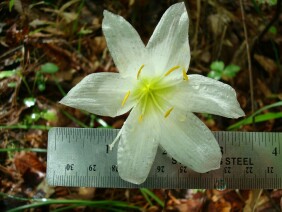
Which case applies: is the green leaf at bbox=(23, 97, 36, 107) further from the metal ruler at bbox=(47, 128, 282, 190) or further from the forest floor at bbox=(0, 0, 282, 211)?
the metal ruler at bbox=(47, 128, 282, 190)

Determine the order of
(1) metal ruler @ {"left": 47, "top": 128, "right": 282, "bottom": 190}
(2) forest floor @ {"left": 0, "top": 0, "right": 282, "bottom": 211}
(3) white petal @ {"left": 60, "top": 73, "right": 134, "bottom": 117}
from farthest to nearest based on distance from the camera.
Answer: (2) forest floor @ {"left": 0, "top": 0, "right": 282, "bottom": 211}
(1) metal ruler @ {"left": 47, "top": 128, "right": 282, "bottom": 190}
(3) white petal @ {"left": 60, "top": 73, "right": 134, "bottom": 117}

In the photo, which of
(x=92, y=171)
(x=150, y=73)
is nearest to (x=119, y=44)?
(x=150, y=73)

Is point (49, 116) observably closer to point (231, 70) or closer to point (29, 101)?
point (29, 101)

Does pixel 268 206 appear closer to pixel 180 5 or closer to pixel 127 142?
pixel 127 142

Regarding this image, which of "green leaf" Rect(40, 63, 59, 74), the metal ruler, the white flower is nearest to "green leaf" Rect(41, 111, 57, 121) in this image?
"green leaf" Rect(40, 63, 59, 74)

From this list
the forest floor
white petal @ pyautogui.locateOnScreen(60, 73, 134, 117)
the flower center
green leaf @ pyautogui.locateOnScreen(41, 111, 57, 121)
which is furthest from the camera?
green leaf @ pyautogui.locateOnScreen(41, 111, 57, 121)

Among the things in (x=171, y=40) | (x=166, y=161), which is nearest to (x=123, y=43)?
(x=171, y=40)

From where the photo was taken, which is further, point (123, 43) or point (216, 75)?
point (216, 75)
